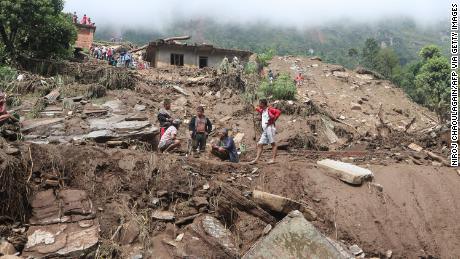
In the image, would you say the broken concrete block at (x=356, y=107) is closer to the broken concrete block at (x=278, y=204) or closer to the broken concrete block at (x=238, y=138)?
the broken concrete block at (x=238, y=138)

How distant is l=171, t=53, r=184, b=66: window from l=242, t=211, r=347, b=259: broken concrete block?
1859 centimetres

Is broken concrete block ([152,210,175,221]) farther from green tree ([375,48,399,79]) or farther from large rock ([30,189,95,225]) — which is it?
A: green tree ([375,48,399,79])

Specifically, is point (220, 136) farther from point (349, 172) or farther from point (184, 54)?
point (184, 54)

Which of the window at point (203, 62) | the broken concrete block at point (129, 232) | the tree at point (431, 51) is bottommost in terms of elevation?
the broken concrete block at point (129, 232)

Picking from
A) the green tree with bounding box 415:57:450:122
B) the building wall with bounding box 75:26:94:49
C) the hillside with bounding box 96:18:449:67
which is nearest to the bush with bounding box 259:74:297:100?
the green tree with bounding box 415:57:450:122

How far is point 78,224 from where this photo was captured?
605cm

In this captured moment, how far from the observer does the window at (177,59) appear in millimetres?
23266

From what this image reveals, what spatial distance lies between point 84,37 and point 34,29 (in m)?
10.9

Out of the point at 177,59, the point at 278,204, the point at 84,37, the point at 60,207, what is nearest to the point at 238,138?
the point at 278,204

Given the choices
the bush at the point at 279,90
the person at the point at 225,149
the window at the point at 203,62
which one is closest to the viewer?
the person at the point at 225,149

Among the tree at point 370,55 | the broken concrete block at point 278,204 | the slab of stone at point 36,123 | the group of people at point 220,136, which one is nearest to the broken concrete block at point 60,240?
the broken concrete block at point 278,204

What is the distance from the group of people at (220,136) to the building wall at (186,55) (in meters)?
14.3

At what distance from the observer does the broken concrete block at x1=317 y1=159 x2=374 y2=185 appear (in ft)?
25.0

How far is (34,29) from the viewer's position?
17.4m
